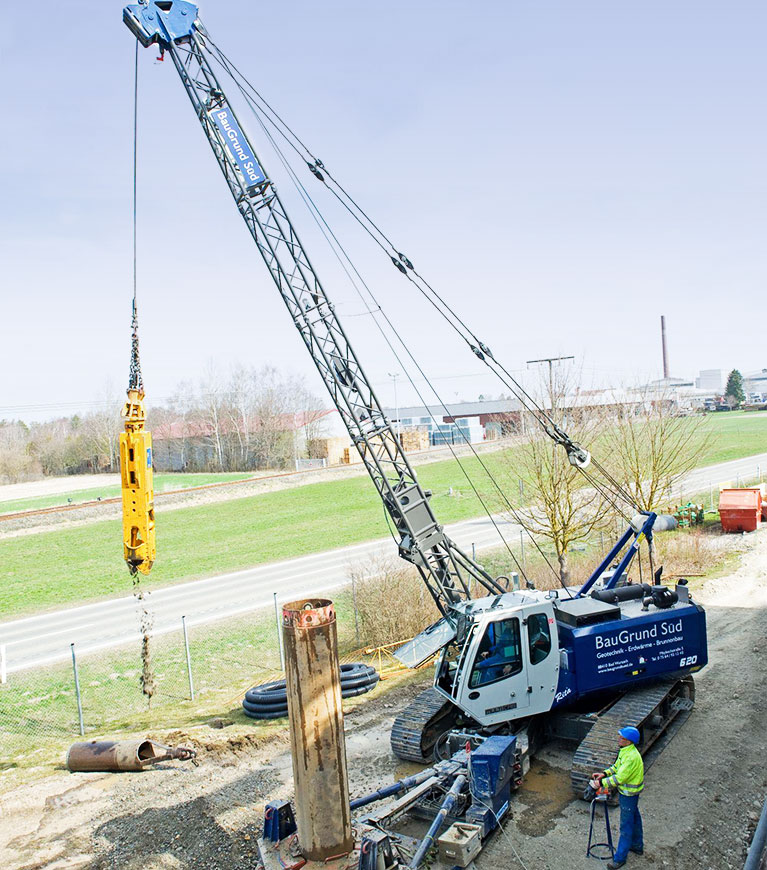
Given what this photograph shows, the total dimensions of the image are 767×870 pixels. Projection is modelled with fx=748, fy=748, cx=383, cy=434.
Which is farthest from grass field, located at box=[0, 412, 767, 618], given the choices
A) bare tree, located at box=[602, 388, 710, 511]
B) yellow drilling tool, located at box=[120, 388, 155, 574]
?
yellow drilling tool, located at box=[120, 388, 155, 574]

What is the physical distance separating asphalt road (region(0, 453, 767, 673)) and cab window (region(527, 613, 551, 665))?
10.1 meters

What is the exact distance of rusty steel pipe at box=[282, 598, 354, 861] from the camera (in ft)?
21.0

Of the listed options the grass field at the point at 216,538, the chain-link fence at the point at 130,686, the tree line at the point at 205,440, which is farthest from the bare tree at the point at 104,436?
the chain-link fence at the point at 130,686

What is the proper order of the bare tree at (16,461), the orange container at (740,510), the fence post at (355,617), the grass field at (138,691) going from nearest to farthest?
the grass field at (138,691) → the fence post at (355,617) → the orange container at (740,510) → the bare tree at (16,461)

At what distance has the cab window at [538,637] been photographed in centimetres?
1097

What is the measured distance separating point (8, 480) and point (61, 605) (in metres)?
49.8

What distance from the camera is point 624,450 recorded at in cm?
2436

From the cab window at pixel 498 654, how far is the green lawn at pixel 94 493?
40260 mm

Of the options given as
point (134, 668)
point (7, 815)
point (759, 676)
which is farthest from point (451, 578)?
point (134, 668)

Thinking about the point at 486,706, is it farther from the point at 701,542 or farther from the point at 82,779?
the point at 701,542

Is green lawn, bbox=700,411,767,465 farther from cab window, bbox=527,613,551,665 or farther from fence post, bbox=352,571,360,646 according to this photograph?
cab window, bbox=527,613,551,665

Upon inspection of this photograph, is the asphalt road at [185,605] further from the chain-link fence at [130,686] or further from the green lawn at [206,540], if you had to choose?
the green lawn at [206,540]

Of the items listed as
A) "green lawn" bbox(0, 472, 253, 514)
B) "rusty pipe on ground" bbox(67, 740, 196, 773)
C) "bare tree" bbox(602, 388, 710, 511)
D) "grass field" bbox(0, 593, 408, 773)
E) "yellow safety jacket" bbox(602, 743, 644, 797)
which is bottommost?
"grass field" bbox(0, 593, 408, 773)

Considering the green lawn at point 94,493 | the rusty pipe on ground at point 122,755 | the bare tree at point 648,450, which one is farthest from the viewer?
the green lawn at point 94,493
